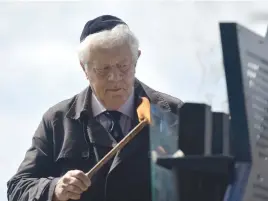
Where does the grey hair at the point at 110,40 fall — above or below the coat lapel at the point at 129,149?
above

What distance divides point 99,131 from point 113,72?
142mm

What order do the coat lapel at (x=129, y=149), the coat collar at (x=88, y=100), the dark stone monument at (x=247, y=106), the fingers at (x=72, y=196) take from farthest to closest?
the coat collar at (x=88, y=100) < the coat lapel at (x=129, y=149) < the fingers at (x=72, y=196) < the dark stone monument at (x=247, y=106)

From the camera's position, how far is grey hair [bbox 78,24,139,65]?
163 centimetres

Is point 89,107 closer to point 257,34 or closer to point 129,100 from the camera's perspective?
point 129,100

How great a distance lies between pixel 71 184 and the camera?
1450mm

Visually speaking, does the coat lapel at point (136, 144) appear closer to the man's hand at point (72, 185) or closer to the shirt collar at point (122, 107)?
the shirt collar at point (122, 107)

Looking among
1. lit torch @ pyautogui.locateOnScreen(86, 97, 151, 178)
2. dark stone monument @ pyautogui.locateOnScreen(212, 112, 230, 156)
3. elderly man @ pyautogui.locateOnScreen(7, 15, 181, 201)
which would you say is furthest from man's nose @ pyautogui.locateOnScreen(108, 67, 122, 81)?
dark stone monument @ pyautogui.locateOnScreen(212, 112, 230, 156)

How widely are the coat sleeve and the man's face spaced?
0.54 feet

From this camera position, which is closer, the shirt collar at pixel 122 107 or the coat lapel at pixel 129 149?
the coat lapel at pixel 129 149

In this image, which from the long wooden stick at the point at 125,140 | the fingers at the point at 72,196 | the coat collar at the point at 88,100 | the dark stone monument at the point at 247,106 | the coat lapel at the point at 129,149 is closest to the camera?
the dark stone monument at the point at 247,106

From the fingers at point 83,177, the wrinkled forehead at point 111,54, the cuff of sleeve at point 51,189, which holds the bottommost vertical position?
the cuff of sleeve at point 51,189

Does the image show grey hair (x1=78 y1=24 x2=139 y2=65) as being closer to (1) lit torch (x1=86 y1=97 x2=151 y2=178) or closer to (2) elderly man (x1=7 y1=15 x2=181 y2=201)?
(2) elderly man (x1=7 y1=15 x2=181 y2=201)

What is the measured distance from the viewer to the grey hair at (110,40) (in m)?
1.63

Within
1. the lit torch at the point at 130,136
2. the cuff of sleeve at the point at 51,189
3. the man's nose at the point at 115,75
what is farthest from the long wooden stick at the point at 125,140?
the man's nose at the point at 115,75
